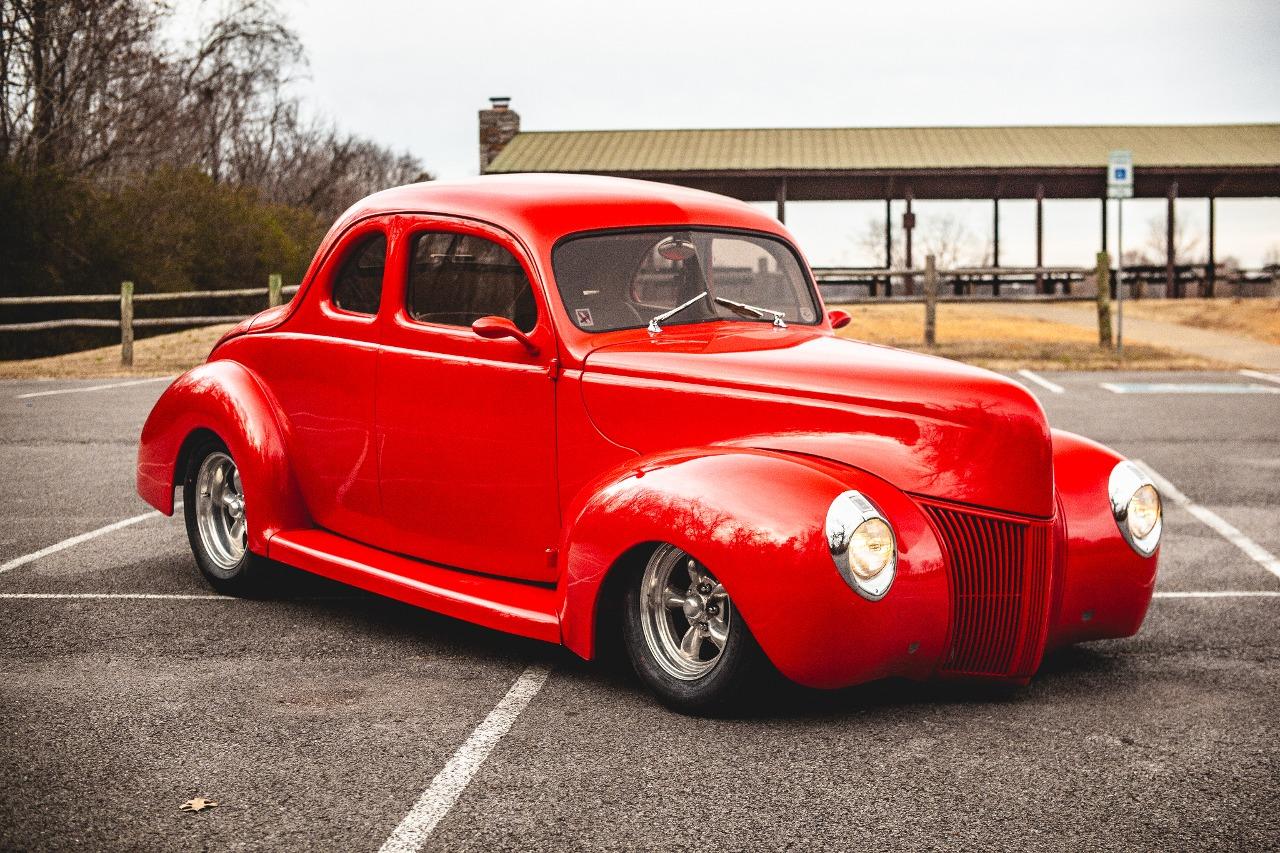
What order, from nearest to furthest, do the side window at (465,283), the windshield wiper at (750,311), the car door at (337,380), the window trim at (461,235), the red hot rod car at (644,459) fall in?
1. the red hot rod car at (644,459)
2. the window trim at (461,235)
3. the side window at (465,283)
4. the windshield wiper at (750,311)
5. the car door at (337,380)

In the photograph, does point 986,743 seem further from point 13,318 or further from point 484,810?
point 13,318

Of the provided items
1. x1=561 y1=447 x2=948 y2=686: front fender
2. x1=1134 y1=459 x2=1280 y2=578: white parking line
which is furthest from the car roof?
x1=1134 y1=459 x2=1280 y2=578: white parking line

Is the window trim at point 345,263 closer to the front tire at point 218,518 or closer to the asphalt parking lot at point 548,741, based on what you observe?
the front tire at point 218,518

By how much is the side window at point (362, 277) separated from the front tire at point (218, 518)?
3.21ft

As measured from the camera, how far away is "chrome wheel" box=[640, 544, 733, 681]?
175 inches

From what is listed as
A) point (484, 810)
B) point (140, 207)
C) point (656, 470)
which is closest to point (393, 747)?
point (484, 810)

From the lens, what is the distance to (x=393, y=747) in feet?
13.9

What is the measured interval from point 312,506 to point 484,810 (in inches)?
103

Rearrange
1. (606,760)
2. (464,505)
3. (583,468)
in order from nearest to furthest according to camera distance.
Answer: (606,760)
(583,468)
(464,505)

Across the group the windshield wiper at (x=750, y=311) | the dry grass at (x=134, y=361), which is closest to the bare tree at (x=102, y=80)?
the dry grass at (x=134, y=361)

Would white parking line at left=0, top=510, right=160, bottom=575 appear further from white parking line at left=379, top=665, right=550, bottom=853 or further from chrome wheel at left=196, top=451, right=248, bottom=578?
white parking line at left=379, top=665, right=550, bottom=853

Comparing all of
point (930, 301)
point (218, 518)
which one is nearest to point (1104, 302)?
point (930, 301)

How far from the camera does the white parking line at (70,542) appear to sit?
702cm

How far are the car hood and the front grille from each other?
0.25 ft
